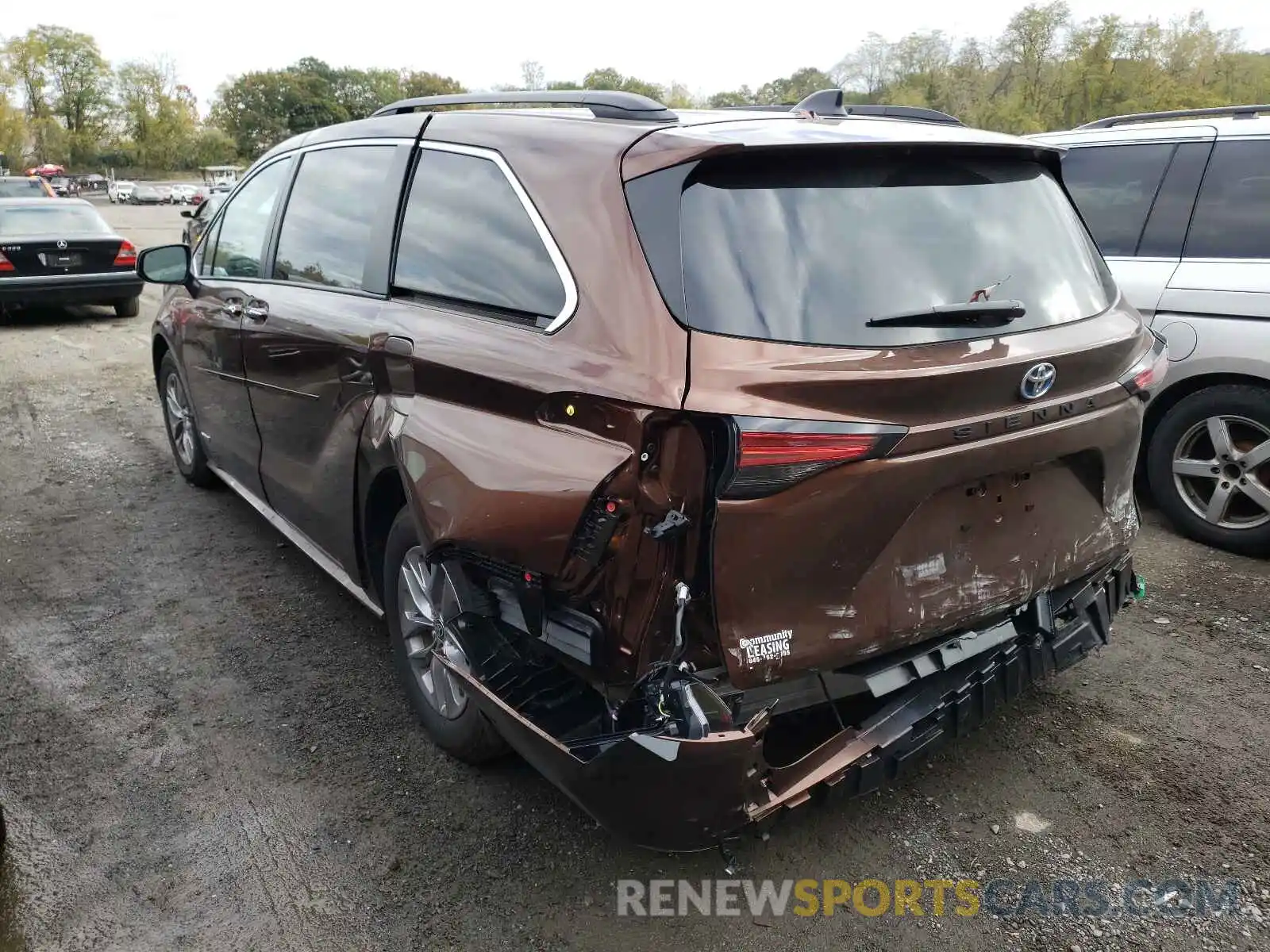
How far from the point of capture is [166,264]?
4.77 meters

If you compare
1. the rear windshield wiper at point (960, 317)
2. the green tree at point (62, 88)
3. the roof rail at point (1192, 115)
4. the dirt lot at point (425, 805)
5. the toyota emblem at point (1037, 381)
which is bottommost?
the dirt lot at point (425, 805)

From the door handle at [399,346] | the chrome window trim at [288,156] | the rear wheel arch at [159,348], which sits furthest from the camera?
the rear wheel arch at [159,348]

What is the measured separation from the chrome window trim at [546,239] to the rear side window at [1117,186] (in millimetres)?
3321

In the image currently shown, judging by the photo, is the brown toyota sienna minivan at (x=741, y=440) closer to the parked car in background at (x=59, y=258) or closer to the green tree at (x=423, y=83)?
the parked car in background at (x=59, y=258)

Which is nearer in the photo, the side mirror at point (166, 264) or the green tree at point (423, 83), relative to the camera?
the side mirror at point (166, 264)

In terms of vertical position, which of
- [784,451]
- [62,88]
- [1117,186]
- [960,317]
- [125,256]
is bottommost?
[784,451]

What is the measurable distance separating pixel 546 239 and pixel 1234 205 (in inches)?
148

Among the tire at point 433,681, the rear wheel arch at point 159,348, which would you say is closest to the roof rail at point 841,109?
the tire at point 433,681

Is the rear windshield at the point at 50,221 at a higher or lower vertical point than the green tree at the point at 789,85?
lower

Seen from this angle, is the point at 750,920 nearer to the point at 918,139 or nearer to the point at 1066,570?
the point at 1066,570

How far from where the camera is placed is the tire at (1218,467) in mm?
4469

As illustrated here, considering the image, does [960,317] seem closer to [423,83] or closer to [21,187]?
[21,187]

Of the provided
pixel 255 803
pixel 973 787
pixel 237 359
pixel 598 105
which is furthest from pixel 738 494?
pixel 237 359

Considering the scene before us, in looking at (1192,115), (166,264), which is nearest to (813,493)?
(166,264)
